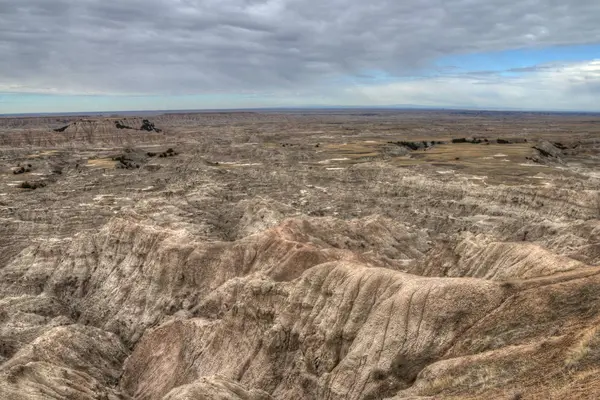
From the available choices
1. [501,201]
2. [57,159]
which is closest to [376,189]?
[501,201]

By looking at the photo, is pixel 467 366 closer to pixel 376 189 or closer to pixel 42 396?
pixel 42 396

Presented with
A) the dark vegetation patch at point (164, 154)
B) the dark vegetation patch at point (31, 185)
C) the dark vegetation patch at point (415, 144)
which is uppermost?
the dark vegetation patch at point (415, 144)

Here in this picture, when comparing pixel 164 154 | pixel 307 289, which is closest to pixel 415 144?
pixel 164 154

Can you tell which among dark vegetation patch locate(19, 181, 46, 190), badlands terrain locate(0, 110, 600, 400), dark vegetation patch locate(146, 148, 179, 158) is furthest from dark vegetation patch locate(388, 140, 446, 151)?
dark vegetation patch locate(19, 181, 46, 190)

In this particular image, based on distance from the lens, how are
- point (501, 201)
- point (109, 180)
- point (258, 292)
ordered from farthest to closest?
point (109, 180) < point (501, 201) < point (258, 292)

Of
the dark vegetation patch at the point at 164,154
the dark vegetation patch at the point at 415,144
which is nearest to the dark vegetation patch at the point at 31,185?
the dark vegetation patch at the point at 164,154

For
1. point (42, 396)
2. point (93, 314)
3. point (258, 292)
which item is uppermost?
point (258, 292)

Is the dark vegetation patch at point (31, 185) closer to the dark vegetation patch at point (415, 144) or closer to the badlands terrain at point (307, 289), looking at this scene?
the badlands terrain at point (307, 289)

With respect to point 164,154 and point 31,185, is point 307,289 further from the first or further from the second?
point 164,154

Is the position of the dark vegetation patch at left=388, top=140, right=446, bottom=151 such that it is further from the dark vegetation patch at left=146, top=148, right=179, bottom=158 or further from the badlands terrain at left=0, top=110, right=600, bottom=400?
the dark vegetation patch at left=146, top=148, right=179, bottom=158
